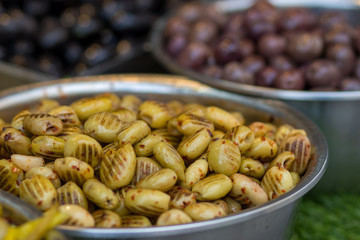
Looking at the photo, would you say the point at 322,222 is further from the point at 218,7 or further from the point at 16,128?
the point at 218,7

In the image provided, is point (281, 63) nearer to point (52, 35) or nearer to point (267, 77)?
point (267, 77)

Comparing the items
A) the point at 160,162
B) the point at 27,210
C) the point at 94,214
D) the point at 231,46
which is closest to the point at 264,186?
the point at 160,162

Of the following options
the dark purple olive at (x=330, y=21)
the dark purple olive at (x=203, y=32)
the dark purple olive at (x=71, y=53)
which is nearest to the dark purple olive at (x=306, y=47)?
the dark purple olive at (x=330, y=21)

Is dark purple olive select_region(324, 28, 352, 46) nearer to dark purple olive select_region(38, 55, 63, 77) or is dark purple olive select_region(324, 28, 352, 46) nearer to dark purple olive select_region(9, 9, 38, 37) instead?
dark purple olive select_region(38, 55, 63, 77)

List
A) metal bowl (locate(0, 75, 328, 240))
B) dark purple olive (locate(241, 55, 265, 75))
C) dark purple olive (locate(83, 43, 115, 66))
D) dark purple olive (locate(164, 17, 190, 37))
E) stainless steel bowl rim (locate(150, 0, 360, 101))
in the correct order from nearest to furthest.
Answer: metal bowl (locate(0, 75, 328, 240)) < stainless steel bowl rim (locate(150, 0, 360, 101)) < dark purple olive (locate(241, 55, 265, 75)) < dark purple olive (locate(164, 17, 190, 37)) < dark purple olive (locate(83, 43, 115, 66))

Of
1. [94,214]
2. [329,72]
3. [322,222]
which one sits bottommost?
[322,222]

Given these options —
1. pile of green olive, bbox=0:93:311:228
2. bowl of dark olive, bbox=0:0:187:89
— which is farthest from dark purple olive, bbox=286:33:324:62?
bowl of dark olive, bbox=0:0:187:89
